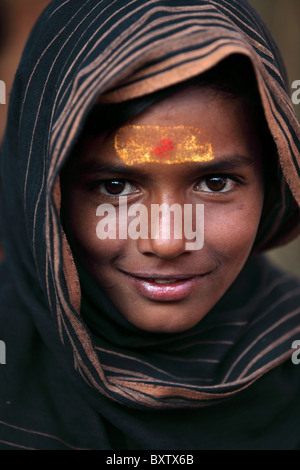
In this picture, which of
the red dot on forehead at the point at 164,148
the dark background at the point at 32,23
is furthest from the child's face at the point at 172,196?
the dark background at the point at 32,23

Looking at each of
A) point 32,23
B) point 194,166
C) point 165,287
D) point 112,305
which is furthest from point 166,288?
point 32,23

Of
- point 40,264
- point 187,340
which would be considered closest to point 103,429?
point 187,340

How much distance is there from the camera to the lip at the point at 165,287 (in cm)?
101

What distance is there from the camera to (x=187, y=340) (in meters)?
1.20

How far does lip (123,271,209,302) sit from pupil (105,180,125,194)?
17cm

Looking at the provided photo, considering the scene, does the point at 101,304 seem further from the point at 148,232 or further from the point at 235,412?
the point at 235,412

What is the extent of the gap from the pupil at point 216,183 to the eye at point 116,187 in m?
0.14

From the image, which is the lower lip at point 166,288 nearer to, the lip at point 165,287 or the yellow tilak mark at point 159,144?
the lip at point 165,287

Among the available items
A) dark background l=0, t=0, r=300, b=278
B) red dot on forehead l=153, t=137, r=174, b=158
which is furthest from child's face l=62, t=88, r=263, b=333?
dark background l=0, t=0, r=300, b=278

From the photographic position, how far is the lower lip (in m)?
1.01

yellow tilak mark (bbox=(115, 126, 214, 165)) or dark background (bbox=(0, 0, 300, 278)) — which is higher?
dark background (bbox=(0, 0, 300, 278))

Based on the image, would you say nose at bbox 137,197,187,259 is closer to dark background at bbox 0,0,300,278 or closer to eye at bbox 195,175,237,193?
eye at bbox 195,175,237,193
